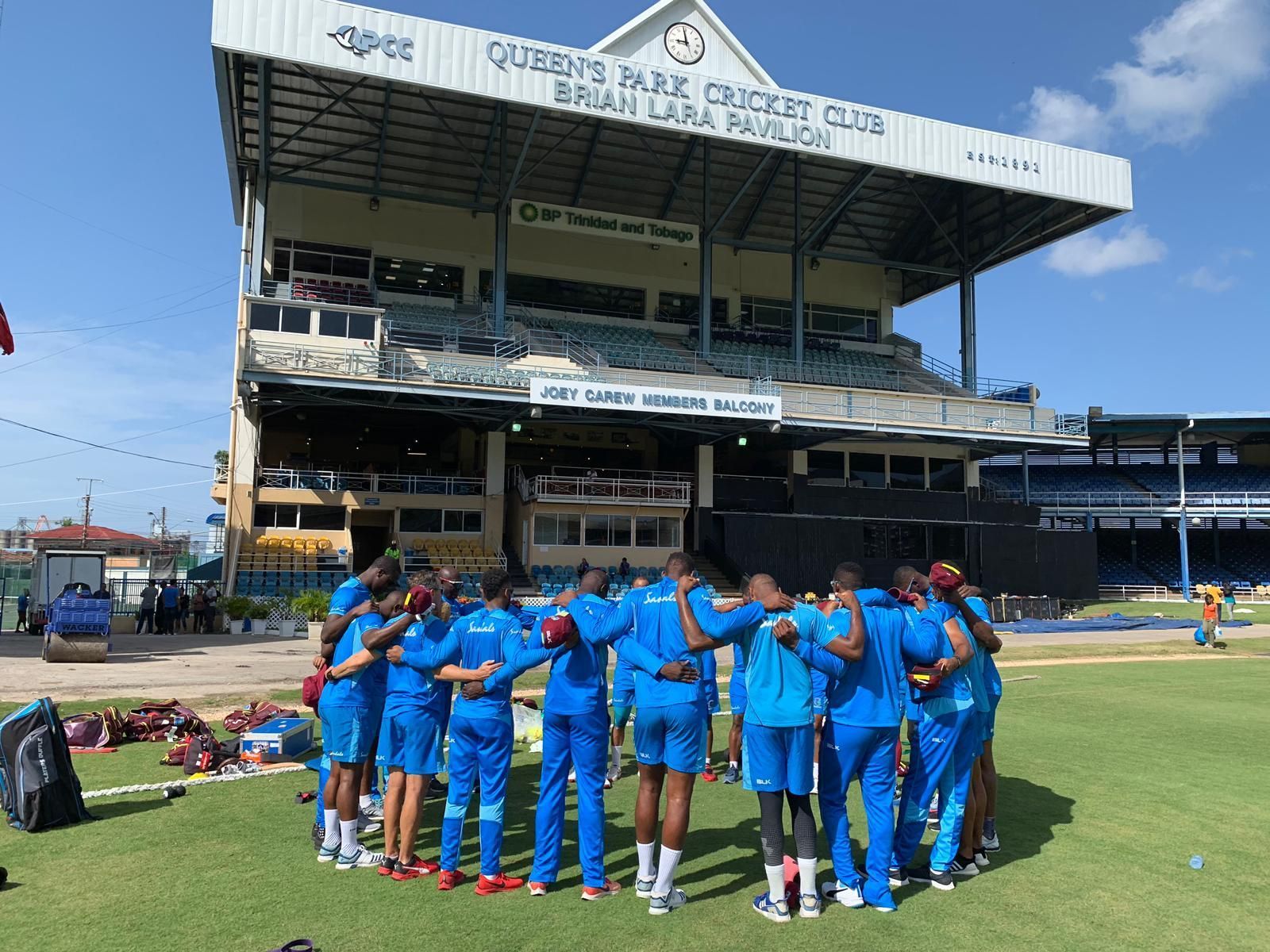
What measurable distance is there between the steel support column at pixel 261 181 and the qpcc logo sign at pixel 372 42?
254 cm

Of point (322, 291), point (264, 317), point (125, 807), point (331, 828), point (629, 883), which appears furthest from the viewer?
point (322, 291)

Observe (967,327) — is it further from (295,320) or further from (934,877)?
(934,877)

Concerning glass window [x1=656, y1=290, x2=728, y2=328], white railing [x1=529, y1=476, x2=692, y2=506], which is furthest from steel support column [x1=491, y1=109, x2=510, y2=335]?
glass window [x1=656, y1=290, x2=728, y2=328]

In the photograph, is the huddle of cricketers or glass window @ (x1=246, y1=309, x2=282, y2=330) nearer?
the huddle of cricketers

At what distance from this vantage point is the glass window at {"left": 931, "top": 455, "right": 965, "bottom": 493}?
40.6 meters

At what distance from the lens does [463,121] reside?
33312 millimetres

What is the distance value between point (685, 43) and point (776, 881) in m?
34.7

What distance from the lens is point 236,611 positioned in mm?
24688

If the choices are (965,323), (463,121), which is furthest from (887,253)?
(463,121)

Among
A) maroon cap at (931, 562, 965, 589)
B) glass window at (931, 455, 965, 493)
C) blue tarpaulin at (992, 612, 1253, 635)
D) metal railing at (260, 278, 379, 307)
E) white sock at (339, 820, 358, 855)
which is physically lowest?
blue tarpaulin at (992, 612, 1253, 635)

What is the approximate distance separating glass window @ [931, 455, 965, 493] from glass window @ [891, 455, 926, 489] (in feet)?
1.75

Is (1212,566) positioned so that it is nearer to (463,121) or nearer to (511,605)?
(463,121)

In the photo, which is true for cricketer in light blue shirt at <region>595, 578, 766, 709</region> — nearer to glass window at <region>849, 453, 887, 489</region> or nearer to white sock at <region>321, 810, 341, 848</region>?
white sock at <region>321, 810, 341, 848</region>

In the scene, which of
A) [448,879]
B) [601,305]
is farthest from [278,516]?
[448,879]
